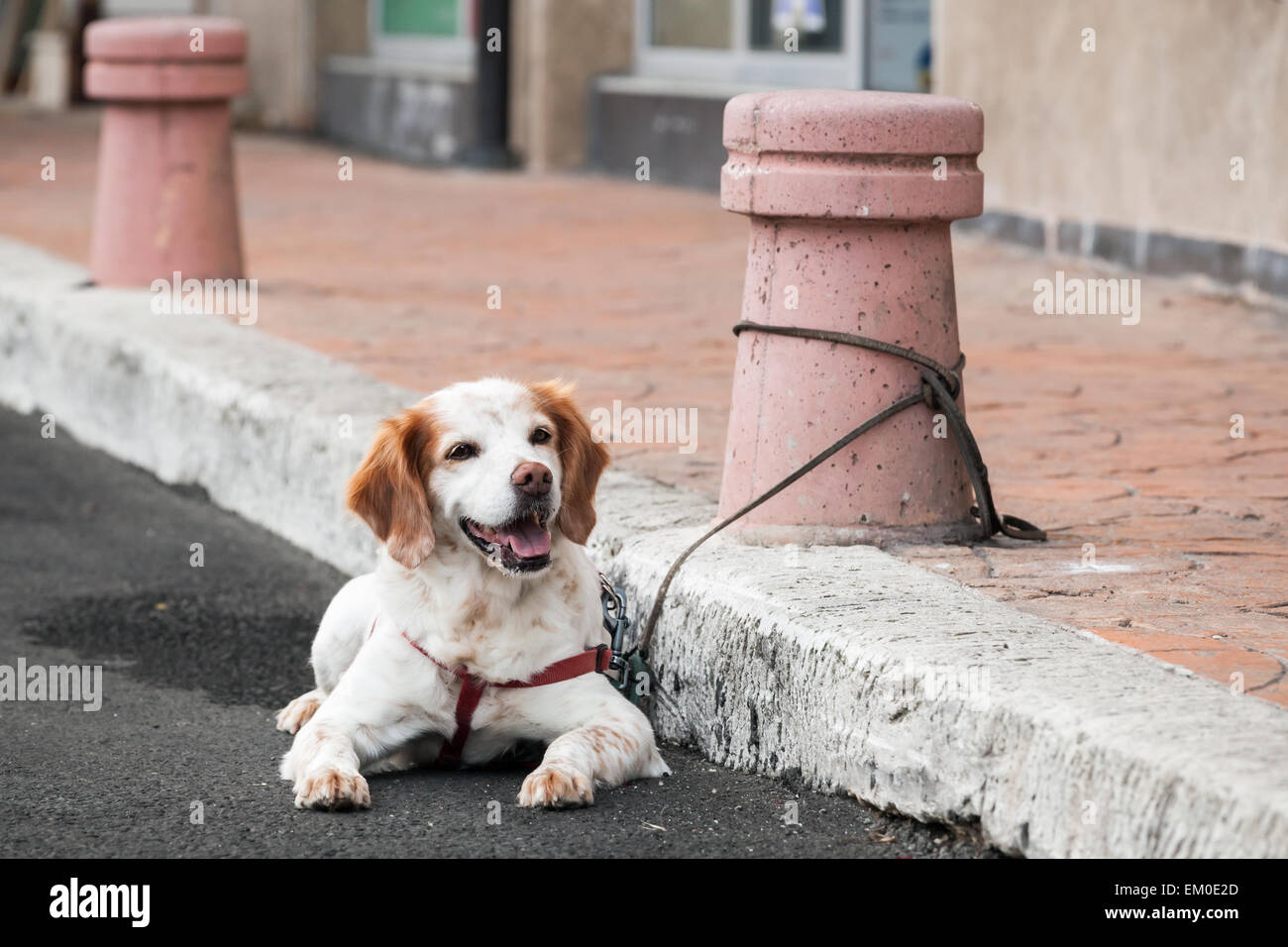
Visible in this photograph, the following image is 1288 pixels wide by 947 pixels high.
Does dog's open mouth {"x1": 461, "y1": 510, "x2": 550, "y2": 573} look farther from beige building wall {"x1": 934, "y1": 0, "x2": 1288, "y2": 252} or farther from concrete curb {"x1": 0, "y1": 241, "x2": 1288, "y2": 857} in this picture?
beige building wall {"x1": 934, "y1": 0, "x2": 1288, "y2": 252}

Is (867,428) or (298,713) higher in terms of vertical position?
(867,428)

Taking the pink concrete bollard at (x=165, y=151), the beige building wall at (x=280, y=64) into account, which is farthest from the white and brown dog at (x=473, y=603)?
the beige building wall at (x=280, y=64)

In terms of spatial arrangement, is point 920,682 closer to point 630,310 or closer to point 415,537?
point 415,537

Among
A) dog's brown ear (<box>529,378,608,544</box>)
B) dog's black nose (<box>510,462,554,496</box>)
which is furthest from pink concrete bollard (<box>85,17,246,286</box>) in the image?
dog's black nose (<box>510,462,554,496</box>)

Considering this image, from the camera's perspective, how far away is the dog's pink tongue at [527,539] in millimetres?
3658

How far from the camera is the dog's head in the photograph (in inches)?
143

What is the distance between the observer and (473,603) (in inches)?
147

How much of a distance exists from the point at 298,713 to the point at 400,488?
27.0 inches

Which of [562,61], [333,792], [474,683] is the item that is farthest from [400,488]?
[562,61]

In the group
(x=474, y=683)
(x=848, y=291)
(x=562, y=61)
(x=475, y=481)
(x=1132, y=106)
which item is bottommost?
(x=474, y=683)

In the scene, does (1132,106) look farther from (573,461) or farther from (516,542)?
(516,542)

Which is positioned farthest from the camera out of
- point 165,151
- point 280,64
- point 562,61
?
point 280,64

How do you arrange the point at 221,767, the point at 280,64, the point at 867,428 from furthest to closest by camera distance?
the point at 280,64, the point at 867,428, the point at 221,767

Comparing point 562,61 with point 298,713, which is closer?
point 298,713
